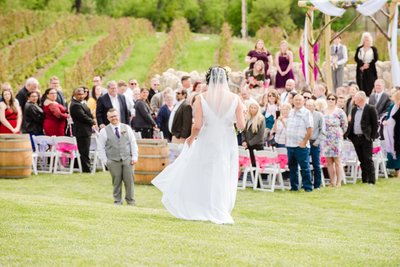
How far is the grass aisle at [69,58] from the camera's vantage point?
42.1 metres

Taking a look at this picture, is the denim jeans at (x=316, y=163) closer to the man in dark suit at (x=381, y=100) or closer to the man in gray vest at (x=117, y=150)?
the man in dark suit at (x=381, y=100)

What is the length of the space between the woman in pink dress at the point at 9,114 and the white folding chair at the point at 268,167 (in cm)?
555

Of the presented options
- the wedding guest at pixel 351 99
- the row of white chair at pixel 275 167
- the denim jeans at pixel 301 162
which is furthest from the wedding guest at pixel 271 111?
the denim jeans at pixel 301 162

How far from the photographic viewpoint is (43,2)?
246 feet

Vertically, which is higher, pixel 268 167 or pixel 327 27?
pixel 327 27

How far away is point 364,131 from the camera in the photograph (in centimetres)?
1905

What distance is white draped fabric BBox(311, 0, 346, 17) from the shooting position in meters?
23.9

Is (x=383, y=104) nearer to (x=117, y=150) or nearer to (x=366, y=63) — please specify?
(x=366, y=63)

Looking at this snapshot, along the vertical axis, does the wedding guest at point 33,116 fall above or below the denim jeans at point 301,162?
above

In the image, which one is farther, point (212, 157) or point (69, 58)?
point (69, 58)

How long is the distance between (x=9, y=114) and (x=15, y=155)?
1.50 meters

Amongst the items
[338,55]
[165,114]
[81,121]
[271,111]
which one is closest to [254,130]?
[271,111]

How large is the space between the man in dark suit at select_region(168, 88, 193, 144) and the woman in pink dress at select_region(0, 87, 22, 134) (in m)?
3.69

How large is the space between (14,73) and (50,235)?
99.6 ft
